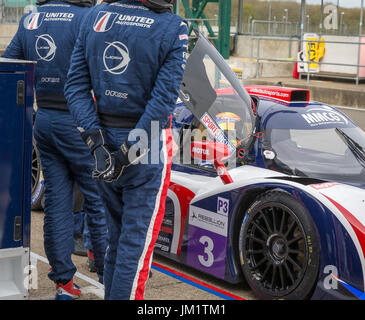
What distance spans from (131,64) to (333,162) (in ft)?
6.92

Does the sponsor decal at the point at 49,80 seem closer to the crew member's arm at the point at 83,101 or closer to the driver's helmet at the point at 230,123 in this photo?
the crew member's arm at the point at 83,101

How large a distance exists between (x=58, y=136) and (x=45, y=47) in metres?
0.61

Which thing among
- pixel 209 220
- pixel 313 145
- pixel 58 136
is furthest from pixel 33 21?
pixel 313 145

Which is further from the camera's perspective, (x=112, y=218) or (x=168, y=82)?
(x=112, y=218)

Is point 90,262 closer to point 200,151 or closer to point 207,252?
point 207,252

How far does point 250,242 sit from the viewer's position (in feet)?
15.5

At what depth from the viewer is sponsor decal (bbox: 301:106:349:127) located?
5.15 m

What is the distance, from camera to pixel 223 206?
195 inches

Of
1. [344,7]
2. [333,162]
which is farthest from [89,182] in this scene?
[344,7]

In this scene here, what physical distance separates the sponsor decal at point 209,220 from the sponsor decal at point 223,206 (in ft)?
0.10

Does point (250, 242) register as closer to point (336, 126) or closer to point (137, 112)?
point (336, 126)

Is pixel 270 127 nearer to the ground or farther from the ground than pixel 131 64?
nearer to the ground

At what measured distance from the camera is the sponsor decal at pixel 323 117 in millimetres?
5148

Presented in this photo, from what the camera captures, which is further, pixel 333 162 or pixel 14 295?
pixel 333 162
